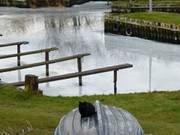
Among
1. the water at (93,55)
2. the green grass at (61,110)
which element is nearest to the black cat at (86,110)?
the green grass at (61,110)

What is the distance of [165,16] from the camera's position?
185 ft

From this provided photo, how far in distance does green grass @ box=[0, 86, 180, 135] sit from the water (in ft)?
18.9

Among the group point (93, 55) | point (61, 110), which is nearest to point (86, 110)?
point (61, 110)

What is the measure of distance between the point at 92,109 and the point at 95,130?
0.23m

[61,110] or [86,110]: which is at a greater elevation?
[86,110]

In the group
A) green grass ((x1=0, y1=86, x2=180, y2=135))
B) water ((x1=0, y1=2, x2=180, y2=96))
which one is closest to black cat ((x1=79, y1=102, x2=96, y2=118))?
green grass ((x1=0, y1=86, x2=180, y2=135))

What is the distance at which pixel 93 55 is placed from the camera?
37.4m

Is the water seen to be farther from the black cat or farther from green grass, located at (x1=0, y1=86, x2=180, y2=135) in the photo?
the black cat

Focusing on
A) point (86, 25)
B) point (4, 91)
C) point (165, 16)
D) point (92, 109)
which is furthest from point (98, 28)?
point (92, 109)

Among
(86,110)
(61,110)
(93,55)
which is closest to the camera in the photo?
(86,110)

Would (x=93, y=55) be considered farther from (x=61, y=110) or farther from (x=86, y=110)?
(x=86, y=110)

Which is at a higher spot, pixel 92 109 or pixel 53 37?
pixel 92 109

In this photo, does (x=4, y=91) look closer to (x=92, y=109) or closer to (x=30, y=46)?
(x=92, y=109)

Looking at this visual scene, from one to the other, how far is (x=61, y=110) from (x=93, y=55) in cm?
2266
